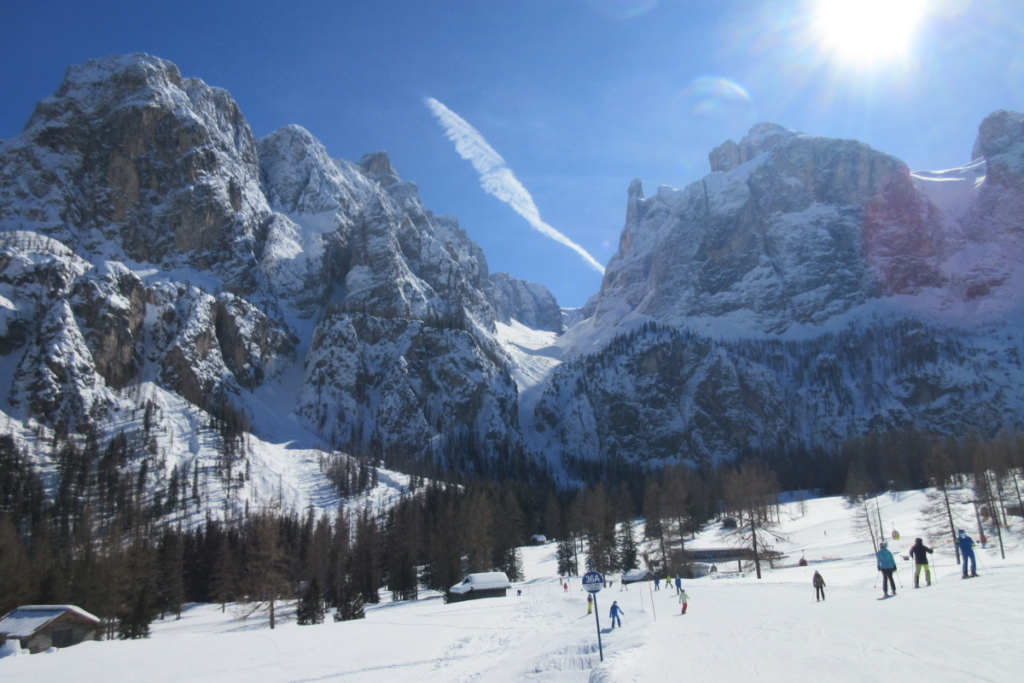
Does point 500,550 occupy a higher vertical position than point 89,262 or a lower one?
lower

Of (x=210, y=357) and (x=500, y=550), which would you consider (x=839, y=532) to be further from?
(x=210, y=357)

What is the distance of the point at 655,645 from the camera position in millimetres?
22578

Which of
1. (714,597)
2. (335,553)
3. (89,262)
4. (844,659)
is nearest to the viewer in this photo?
(844,659)

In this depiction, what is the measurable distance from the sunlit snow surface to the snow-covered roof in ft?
42.1

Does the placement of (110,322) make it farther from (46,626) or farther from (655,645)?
(655,645)

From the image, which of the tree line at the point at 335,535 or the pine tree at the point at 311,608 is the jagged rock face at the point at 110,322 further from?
the pine tree at the point at 311,608

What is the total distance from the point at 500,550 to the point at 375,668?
6243 centimetres

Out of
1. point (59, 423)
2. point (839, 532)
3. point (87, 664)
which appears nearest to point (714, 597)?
point (87, 664)

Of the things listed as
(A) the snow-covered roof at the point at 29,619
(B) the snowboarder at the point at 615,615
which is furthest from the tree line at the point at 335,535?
(B) the snowboarder at the point at 615,615

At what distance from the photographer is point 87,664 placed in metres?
26.2

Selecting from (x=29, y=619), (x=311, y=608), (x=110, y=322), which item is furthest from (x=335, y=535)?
(x=110, y=322)

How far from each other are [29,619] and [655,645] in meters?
41.1

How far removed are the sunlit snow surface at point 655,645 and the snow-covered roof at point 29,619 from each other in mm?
12839

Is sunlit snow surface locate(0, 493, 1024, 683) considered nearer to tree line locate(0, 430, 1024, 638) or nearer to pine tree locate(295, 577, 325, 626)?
pine tree locate(295, 577, 325, 626)
